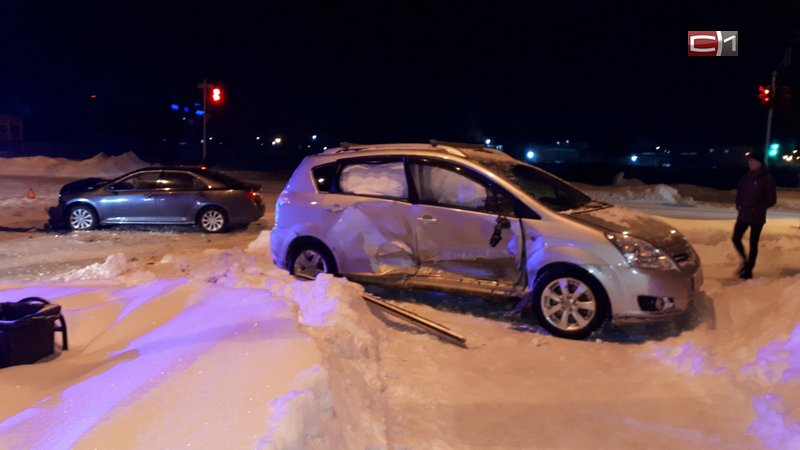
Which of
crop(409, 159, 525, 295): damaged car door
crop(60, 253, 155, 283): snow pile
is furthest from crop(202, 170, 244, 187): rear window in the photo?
crop(409, 159, 525, 295): damaged car door

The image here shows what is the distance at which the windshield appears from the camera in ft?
22.7

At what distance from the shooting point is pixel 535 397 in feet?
16.2

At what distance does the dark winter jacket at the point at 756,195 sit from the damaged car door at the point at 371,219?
15.8 feet

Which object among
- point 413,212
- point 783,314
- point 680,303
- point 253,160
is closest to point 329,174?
point 413,212

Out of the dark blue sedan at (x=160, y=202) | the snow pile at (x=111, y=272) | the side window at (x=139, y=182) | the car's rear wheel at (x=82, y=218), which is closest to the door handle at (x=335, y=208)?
the snow pile at (x=111, y=272)

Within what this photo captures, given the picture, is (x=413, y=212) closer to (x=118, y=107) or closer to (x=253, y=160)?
(x=253, y=160)

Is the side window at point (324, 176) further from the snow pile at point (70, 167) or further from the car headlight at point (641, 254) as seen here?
the snow pile at point (70, 167)

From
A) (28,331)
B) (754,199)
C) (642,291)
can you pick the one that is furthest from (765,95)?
(28,331)

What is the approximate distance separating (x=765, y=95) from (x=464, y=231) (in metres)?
19.3

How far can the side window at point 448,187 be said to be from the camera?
22.5 ft

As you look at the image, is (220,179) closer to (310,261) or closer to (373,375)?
(310,261)

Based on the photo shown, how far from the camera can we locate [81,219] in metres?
13.8

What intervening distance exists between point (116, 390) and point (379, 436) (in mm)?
1489

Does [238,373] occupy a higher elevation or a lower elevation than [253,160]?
lower
